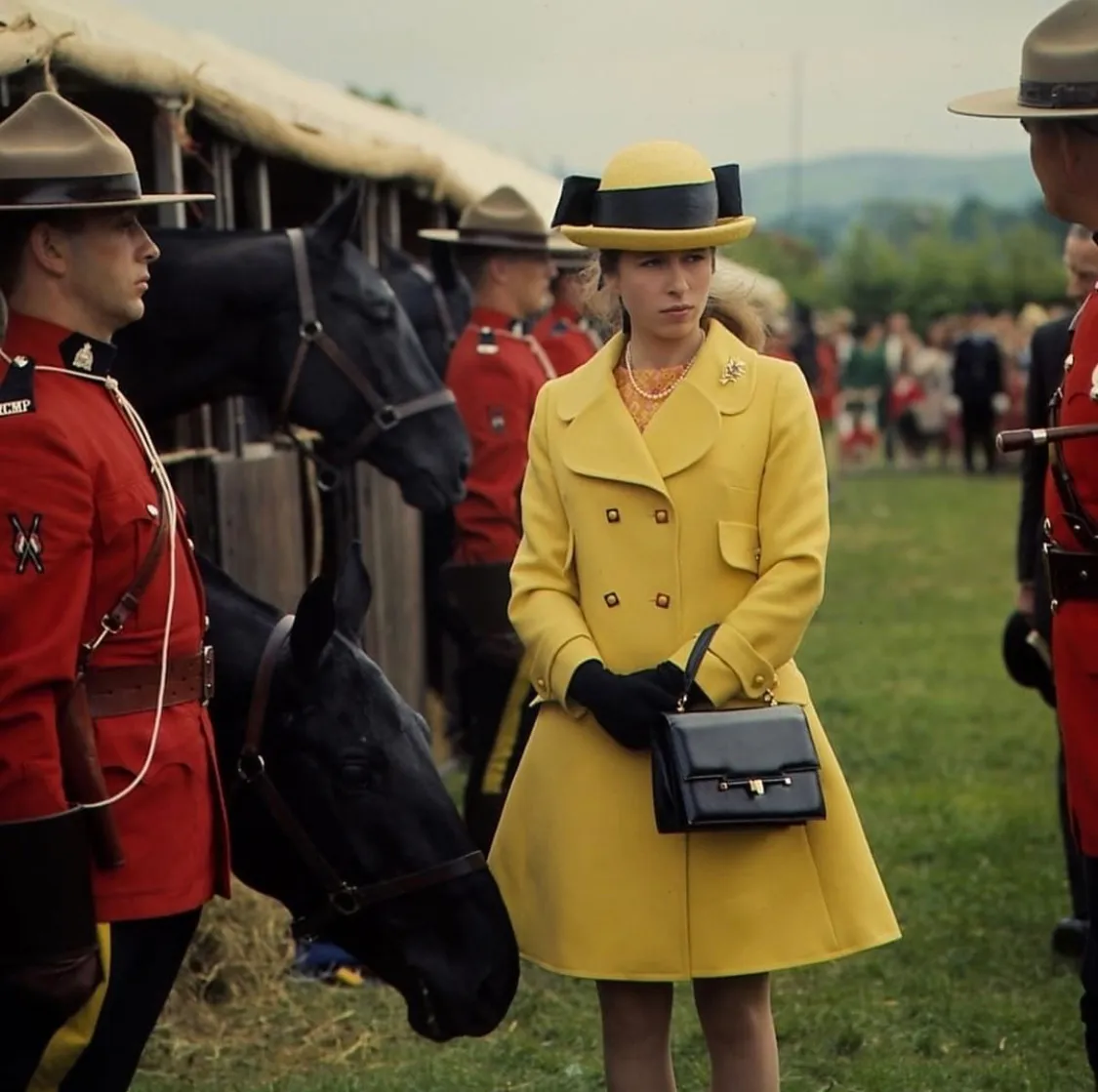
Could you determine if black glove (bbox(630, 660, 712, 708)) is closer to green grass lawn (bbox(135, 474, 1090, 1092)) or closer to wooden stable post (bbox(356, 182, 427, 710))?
green grass lawn (bbox(135, 474, 1090, 1092))

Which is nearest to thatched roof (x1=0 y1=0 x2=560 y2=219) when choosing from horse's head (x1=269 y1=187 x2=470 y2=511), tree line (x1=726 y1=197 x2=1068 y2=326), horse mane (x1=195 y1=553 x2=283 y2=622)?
horse's head (x1=269 y1=187 x2=470 y2=511)

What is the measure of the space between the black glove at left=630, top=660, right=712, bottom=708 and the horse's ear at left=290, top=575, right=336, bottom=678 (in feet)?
2.06

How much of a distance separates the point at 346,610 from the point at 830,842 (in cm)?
111

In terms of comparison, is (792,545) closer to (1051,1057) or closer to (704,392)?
(704,392)

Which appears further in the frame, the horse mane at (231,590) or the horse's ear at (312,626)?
the horse mane at (231,590)

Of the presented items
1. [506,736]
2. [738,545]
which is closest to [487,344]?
[506,736]

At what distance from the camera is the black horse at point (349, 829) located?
4.35 m

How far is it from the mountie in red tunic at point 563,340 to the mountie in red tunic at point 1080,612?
4968 millimetres

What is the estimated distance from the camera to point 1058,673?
3955mm

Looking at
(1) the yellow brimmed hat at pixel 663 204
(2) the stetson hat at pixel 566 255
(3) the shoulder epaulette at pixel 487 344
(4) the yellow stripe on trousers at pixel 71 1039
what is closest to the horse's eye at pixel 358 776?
(4) the yellow stripe on trousers at pixel 71 1039

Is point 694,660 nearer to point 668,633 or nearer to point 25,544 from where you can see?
point 668,633

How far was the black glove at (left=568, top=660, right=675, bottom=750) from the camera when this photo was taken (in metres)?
3.99

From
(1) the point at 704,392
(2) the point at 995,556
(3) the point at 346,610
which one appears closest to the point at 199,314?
(3) the point at 346,610

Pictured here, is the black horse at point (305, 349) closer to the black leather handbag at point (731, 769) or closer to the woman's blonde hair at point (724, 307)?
the woman's blonde hair at point (724, 307)
